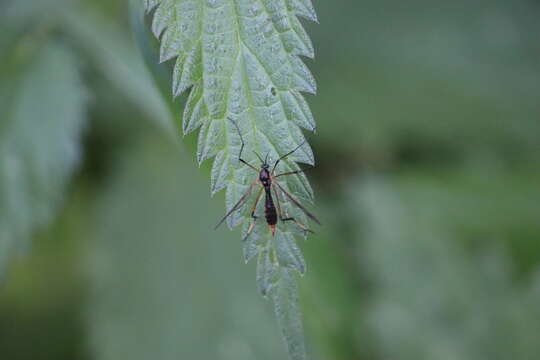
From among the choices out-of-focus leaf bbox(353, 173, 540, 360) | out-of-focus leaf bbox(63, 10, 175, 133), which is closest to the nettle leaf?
out-of-focus leaf bbox(63, 10, 175, 133)

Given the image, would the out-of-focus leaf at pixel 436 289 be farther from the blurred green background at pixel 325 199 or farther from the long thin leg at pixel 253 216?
the long thin leg at pixel 253 216

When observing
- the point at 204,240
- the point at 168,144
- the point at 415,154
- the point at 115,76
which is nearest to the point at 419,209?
the point at 415,154

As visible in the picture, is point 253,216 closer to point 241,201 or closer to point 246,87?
point 241,201

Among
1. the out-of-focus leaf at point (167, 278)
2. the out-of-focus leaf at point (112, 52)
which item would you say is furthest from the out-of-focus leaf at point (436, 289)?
the out-of-focus leaf at point (112, 52)

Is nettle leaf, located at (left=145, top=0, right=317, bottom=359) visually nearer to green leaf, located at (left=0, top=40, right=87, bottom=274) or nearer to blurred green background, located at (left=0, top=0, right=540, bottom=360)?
blurred green background, located at (left=0, top=0, right=540, bottom=360)

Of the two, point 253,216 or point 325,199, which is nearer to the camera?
point 253,216

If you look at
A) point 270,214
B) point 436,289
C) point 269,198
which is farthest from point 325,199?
point 270,214

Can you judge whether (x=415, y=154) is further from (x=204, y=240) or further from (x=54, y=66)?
(x=54, y=66)
